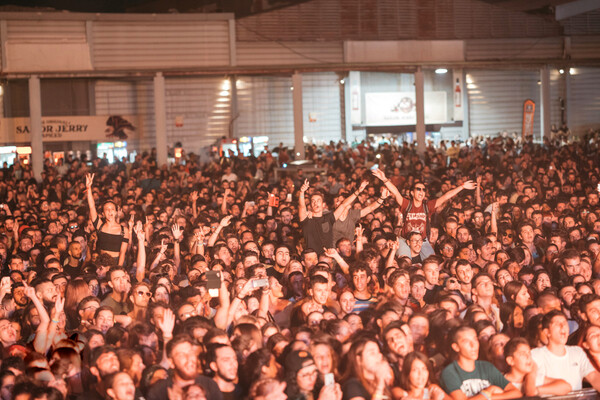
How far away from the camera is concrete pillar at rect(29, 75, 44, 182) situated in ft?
76.6

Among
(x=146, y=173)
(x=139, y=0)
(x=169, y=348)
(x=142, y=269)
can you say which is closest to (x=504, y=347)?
(x=169, y=348)

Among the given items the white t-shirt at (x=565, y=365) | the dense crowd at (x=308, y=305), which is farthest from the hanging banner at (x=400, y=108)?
the white t-shirt at (x=565, y=365)

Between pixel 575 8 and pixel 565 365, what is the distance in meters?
28.8

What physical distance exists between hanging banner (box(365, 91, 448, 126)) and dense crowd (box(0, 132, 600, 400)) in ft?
60.5

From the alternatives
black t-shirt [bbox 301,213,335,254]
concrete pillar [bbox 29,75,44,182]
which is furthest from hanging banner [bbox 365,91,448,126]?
black t-shirt [bbox 301,213,335,254]

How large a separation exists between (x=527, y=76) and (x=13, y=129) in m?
20.8

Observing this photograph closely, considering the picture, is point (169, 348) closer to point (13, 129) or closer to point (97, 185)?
point (97, 185)

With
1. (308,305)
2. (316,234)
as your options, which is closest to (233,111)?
(316,234)

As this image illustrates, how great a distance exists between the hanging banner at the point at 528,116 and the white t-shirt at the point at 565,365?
27319 millimetres

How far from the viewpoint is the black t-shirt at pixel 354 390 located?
5.60 meters

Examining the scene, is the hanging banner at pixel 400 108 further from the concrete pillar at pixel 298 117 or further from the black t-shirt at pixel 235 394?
the black t-shirt at pixel 235 394

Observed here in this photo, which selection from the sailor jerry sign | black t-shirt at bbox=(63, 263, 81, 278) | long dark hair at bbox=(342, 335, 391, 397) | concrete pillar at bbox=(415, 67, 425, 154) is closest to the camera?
long dark hair at bbox=(342, 335, 391, 397)

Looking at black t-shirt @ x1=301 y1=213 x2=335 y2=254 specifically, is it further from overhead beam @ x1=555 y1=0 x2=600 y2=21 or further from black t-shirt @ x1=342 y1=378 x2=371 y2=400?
overhead beam @ x1=555 y1=0 x2=600 y2=21

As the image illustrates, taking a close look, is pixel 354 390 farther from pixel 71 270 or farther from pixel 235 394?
pixel 71 270
